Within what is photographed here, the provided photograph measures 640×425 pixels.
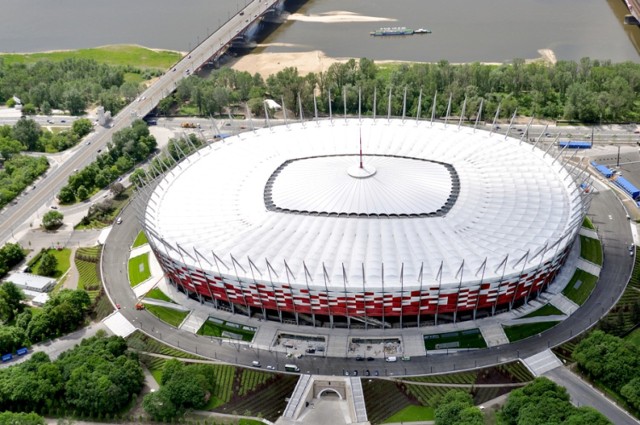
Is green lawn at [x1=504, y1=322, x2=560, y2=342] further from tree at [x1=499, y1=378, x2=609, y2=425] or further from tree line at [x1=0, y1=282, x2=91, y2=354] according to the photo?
tree line at [x1=0, y1=282, x2=91, y2=354]

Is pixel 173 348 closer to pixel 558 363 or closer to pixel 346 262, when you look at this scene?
pixel 346 262

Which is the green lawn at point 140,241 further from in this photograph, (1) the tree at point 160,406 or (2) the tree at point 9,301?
(1) the tree at point 160,406

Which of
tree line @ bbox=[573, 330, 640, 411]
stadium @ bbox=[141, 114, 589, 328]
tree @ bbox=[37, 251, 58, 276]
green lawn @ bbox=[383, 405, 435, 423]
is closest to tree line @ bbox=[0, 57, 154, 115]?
stadium @ bbox=[141, 114, 589, 328]

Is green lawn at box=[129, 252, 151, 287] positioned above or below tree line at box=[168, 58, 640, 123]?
below

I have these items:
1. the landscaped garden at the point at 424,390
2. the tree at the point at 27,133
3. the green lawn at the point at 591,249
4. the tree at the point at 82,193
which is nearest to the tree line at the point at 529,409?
the landscaped garden at the point at 424,390

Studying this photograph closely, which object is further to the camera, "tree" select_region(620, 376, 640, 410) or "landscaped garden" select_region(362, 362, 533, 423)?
"landscaped garden" select_region(362, 362, 533, 423)

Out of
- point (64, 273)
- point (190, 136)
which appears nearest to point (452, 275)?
point (64, 273)
